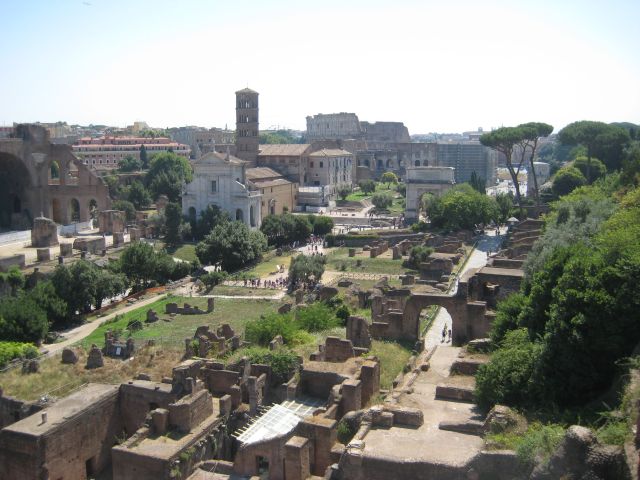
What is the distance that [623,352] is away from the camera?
14.7m

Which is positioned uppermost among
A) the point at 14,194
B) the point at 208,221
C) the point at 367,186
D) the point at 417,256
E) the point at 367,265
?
the point at 367,186

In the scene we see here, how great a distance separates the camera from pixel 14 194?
66.2m

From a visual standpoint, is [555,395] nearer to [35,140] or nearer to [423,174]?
[423,174]

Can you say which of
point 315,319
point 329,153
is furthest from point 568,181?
point 315,319

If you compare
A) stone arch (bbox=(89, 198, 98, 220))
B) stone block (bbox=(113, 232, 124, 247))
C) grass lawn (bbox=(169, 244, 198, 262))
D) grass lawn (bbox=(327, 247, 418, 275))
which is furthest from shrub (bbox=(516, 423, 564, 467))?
stone arch (bbox=(89, 198, 98, 220))

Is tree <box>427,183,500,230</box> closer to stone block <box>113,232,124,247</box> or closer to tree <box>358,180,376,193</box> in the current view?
stone block <box>113,232,124,247</box>

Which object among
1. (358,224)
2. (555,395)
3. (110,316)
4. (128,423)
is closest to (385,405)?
(555,395)

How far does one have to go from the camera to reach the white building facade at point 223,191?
61.0 m

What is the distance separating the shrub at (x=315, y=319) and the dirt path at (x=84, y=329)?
10.4 metres

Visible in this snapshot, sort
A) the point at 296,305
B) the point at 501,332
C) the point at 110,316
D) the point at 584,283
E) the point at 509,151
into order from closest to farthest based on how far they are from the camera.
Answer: the point at 584,283 < the point at 501,332 < the point at 296,305 < the point at 110,316 < the point at 509,151

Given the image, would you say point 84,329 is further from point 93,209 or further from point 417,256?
point 93,209

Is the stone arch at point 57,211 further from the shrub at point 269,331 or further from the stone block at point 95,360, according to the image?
the shrub at point 269,331

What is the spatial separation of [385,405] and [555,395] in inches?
152

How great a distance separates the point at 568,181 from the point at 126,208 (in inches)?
1678
